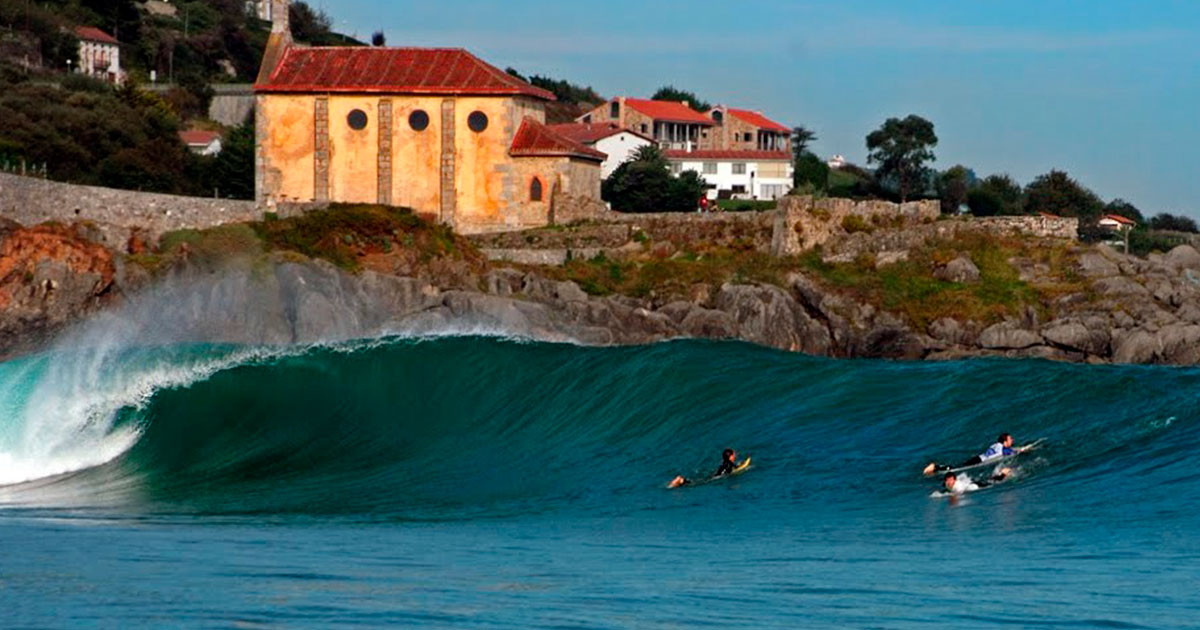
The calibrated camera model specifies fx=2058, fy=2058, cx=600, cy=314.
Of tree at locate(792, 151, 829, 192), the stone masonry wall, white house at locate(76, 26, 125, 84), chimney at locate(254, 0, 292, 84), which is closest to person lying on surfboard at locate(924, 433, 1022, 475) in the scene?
the stone masonry wall

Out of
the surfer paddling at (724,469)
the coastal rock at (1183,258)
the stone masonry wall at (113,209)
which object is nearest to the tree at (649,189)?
the stone masonry wall at (113,209)

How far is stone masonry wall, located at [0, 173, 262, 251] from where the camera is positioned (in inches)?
1786

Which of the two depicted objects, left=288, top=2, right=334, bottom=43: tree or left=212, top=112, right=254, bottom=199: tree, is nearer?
left=212, top=112, right=254, bottom=199: tree

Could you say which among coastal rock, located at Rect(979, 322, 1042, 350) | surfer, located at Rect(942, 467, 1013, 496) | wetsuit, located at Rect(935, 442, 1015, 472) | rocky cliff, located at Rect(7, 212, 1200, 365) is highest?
rocky cliff, located at Rect(7, 212, 1200, 365)

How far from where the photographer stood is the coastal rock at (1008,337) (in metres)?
45.2

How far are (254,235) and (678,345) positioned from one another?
1533cm

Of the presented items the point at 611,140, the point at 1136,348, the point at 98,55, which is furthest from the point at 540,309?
the point at 98,55

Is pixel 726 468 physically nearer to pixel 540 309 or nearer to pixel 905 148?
pixel 540 309

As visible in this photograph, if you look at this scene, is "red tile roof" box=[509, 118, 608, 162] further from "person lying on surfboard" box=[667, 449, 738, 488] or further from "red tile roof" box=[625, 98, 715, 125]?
"red tile roof" box=[625, 98, 715, 125]

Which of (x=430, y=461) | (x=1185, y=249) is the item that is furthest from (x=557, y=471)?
(x=1185, y=249)

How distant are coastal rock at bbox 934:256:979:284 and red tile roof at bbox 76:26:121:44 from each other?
158 ft

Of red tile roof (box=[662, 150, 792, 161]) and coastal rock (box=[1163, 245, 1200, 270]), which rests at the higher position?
red tile roof (box=[662, 150, 792, 161])

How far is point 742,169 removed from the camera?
260ft

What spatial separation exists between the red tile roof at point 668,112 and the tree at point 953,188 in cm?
1654
